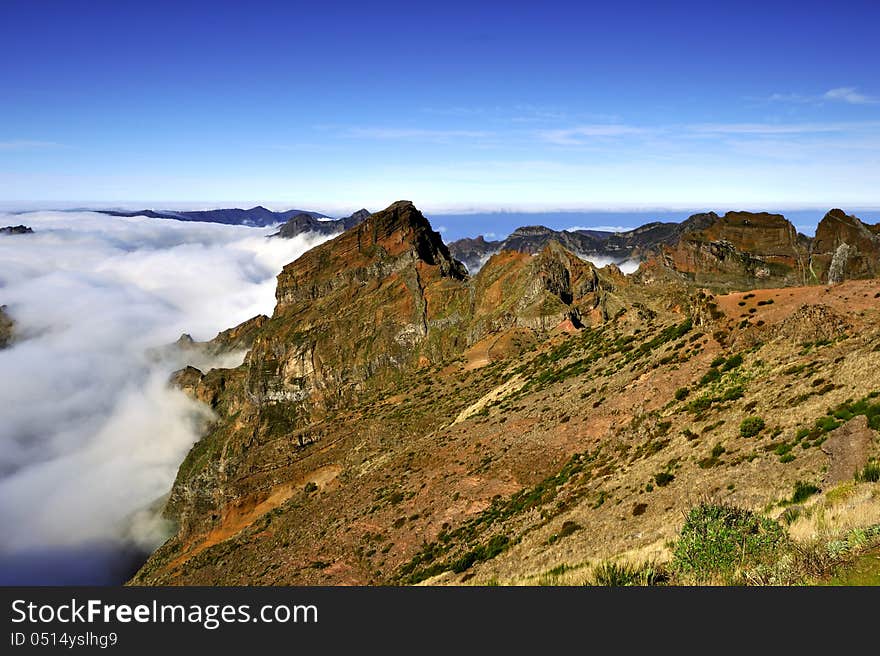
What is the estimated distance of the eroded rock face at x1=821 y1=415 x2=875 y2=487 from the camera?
1986 centimetres

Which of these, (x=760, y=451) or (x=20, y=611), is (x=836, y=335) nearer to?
(x=760, y=451)

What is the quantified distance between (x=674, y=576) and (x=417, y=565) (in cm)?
1893

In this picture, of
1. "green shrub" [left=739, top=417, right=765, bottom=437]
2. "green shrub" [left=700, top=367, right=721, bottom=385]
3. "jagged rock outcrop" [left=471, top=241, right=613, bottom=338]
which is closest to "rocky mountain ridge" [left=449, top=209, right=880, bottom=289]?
"jagged rock outcrop" [left=471, top=241, right=613, bottom=338]

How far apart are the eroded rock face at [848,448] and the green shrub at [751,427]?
4.14 m

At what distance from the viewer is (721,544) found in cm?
1458

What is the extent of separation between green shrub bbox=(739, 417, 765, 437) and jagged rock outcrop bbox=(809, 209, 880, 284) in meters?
109

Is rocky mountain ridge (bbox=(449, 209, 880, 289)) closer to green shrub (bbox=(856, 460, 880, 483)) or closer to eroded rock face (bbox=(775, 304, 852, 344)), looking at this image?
eroded rock face (bbox=(775, 304, 852, 344))

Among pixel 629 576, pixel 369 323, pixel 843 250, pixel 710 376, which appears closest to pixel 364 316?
pixel 369 323

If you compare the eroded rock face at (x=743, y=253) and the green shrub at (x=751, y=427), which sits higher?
the eroded rock face at (x=743, y=253)

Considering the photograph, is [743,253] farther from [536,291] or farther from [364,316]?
[364,316]

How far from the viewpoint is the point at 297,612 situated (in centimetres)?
1096

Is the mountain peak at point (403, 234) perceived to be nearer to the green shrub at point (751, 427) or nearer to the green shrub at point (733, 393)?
the green shrub at point (733, 393)

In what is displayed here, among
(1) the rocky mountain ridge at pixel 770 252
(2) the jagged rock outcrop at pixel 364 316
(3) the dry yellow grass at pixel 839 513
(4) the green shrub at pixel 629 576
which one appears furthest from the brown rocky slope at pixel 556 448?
(1) the rocky mountain ridge at pixel 770 252

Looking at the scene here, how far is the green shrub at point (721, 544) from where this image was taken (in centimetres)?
1430
